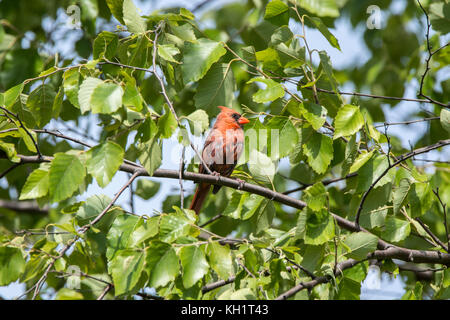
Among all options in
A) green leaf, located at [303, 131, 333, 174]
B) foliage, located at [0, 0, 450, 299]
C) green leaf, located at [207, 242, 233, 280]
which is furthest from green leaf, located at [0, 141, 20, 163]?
green leaf, located at [303, 131, 333, 174]

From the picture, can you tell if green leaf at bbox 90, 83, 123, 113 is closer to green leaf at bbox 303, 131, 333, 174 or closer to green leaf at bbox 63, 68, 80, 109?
green leaf at bbox 63, 68, 80, 109

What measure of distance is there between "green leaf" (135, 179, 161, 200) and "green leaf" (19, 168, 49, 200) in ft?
5.69

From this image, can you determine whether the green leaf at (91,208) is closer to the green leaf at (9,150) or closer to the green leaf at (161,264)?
the green leaf at (9,150)

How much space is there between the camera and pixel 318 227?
244 centimetres

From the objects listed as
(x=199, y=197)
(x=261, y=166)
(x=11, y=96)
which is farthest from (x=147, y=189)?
(x=11, y=96)

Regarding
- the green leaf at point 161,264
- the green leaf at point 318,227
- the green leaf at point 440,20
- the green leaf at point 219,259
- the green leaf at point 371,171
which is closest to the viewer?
the green leaf at point 161,264

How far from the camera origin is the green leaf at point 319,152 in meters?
2.91

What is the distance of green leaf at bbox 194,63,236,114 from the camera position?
3.13 m

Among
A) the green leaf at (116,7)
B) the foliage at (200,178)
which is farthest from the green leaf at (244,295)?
the green leaf at (116,7)

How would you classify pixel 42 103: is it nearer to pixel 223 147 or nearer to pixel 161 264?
pixel 161 264

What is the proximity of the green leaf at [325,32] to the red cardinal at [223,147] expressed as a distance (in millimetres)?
1530

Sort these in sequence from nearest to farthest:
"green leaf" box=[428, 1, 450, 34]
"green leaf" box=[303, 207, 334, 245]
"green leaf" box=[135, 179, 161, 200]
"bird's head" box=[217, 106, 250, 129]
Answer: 1. "green leaf" box=[303, 207, 334, 245]
2. "green leaf" box=[428, 1, 450, 34]
3. "green leaf" box=[135, 179, 161, 200]
4. "bird's head" box=[217, 106, 250, 129]
